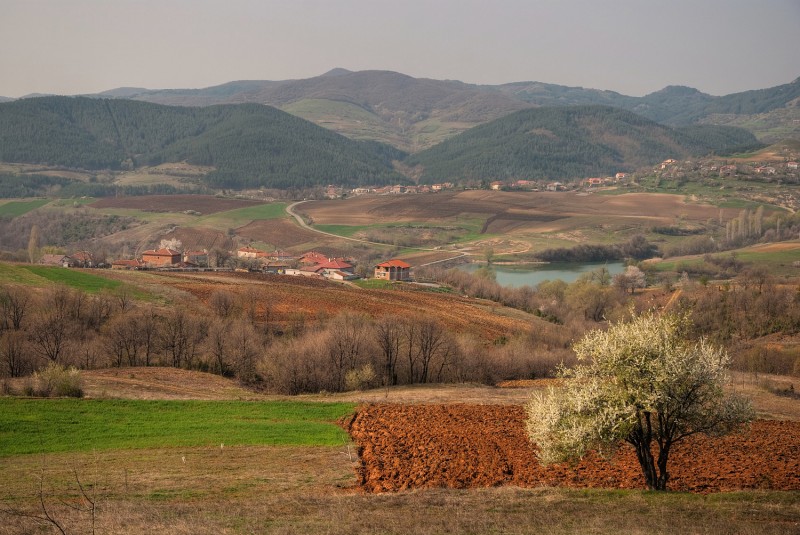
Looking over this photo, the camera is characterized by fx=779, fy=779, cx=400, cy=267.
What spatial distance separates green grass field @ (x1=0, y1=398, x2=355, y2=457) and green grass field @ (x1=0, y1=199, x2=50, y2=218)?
156356 mm

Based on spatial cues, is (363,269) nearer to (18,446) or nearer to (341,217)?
(341,217)

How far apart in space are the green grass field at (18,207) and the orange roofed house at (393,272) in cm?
10587

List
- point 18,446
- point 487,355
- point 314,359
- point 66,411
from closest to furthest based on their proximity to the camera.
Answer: point 18,446 < point 66,411 < point 314,359 < point 487,355

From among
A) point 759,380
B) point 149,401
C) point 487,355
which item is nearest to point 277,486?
point 149,401

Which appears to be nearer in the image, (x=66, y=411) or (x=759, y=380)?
(x=66, y=411)

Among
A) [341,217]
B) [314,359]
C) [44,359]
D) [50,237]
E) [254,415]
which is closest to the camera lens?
[254,415]

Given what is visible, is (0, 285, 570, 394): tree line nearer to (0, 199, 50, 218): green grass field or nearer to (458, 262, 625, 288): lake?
(458, 262, 625, 288): lake

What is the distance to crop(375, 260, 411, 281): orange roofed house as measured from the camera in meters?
106

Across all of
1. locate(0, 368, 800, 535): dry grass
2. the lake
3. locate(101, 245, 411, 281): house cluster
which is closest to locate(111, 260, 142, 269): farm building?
locate(101, 245, 411, 281): house cluster

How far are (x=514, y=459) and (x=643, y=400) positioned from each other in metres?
7.37

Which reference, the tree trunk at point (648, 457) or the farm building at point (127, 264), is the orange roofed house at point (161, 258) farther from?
the tree trunk at point (648, 457)

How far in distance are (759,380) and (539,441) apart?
111 ft

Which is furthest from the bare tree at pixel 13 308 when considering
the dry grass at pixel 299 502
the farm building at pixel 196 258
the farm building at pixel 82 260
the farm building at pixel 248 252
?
the farm building at pixel 248 252

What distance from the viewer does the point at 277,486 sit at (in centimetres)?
2377
